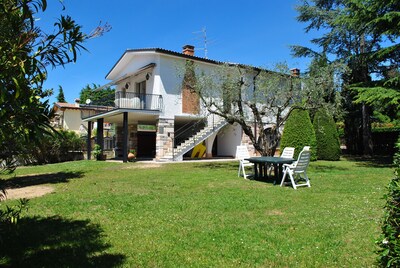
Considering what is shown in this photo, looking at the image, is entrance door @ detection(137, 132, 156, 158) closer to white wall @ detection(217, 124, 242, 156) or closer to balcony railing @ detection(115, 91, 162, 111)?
balcony railing @ detection(115, 91, 162, 111)

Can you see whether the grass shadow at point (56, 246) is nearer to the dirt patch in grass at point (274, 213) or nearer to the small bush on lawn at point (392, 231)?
the small bush on lawn at point (392, 231)

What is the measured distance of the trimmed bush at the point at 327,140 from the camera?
1842 centimetres

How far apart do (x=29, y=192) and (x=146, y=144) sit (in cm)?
→ 1585

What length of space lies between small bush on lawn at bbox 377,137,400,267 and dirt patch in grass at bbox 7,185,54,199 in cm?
729

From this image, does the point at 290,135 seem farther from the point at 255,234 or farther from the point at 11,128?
the point at 11,128

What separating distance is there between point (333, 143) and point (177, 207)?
1512 centimetres

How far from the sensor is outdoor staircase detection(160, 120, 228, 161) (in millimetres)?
18172

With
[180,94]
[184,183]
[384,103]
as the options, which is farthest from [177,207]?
[180,94]

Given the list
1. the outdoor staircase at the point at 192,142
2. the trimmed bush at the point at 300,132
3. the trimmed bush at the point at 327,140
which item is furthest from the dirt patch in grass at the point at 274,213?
the trimmed bush at the point at 327,140

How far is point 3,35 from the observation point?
94.3 inches

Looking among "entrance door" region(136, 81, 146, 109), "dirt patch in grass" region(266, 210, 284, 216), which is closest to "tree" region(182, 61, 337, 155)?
"entrance door" region(136, 81, 146, 109)

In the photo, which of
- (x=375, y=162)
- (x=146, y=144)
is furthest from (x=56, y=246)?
(x=146, y=144)

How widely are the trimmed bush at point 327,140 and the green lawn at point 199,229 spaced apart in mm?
11384

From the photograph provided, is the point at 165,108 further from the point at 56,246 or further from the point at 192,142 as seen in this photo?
the point at 56,246
